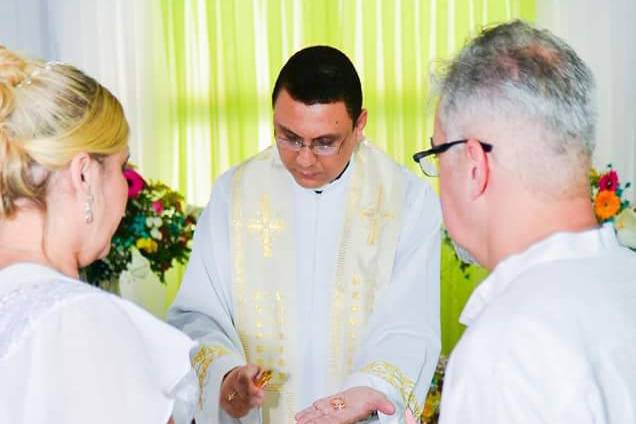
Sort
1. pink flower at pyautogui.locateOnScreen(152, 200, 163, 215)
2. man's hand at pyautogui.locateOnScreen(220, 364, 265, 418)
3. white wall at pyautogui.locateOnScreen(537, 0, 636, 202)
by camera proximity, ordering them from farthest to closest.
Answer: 1. white wall at pyautogui.locateOnScreen(537, 0, 636, 202)
2. pink flower at pyautogui.locateOnScreen(152, 200, 163, 215)
3. man's hand at pyautogui.locateOnScreen(220, 364, 265, 418)

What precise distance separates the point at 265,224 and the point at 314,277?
0.23 metres

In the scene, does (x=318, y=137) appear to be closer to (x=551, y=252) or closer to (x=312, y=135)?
(x=312, y=135)

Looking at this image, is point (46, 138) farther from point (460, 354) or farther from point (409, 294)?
point (409, 294)

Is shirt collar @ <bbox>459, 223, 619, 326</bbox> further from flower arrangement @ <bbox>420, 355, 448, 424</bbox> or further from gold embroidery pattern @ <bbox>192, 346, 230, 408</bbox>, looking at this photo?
flower arrangement @ <bbox>420, 355, 448, 424</bbox>

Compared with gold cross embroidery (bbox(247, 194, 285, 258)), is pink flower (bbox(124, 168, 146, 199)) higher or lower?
higher

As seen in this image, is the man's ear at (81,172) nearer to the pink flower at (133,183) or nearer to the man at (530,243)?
the man at (530,243)

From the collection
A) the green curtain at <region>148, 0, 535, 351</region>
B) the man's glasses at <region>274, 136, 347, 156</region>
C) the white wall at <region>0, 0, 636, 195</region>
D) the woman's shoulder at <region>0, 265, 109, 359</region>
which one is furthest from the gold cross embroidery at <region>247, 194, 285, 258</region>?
the white wall at <region>0, 0, 636, 195</region>

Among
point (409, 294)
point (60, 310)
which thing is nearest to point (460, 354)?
point (60, 310)

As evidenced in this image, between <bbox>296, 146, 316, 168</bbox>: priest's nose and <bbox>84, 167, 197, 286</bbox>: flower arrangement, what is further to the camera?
<bbox>84, 167, 197, 286</bbox>: flower arrangement

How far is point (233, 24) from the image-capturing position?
5.90 metres

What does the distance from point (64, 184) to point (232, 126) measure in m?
3.99

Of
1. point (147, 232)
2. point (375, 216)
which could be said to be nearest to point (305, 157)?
point (375, 216)

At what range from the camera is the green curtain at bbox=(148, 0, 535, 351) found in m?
5.91

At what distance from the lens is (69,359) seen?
1.84m
